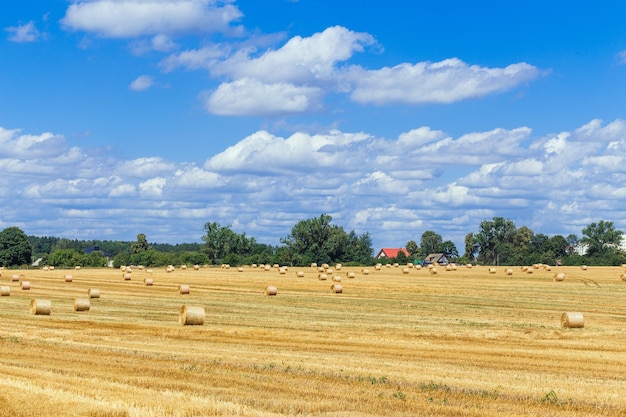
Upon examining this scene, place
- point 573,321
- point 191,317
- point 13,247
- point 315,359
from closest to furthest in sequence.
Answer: point 315,359 → point 573,321 → point 191,317 → point 13,247

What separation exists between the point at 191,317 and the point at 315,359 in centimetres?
1071

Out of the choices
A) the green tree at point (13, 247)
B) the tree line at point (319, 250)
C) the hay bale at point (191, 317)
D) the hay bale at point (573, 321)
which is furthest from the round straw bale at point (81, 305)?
the green tree at point (13, 247)

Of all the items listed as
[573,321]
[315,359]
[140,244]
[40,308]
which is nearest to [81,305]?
[40,308]

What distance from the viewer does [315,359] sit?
21.1 meters

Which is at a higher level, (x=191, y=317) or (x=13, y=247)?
(x=13, y=247)

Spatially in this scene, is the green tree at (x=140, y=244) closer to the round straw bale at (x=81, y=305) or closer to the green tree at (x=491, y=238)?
the green tree at (x=491, y=238)

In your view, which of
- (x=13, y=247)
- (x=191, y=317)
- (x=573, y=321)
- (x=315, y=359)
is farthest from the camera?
(x=13, y=247)

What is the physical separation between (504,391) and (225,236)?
150m

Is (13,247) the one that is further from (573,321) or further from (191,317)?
(573,321)

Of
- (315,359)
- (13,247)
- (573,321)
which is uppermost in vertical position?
(13,247)

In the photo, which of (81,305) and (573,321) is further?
(81,305)

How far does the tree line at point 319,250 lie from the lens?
12975 cm

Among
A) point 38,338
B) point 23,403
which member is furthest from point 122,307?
point 23,403

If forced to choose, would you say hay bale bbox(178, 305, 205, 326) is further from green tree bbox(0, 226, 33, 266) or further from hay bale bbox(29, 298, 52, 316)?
green tree bbox(0, 226, 33, 266)
